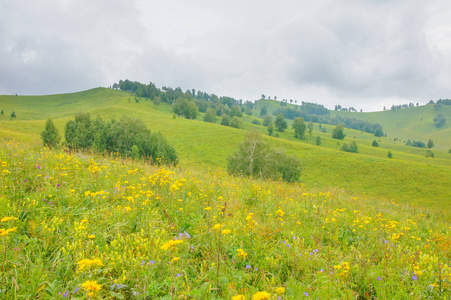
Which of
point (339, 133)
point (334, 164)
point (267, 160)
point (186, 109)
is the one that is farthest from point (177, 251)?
point (339, 133)

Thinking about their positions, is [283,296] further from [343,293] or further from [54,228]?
[54,228]

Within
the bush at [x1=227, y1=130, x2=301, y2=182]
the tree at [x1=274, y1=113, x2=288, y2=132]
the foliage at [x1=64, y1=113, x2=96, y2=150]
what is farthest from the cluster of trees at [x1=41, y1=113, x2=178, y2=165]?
the tree at [x1=274, y1=113, x2=288, y2=132]

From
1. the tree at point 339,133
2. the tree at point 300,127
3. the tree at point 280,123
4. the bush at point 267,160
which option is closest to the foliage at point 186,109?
the tree at point 280,123

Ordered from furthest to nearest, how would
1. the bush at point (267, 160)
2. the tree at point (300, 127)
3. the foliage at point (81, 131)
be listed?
1. the tree at point (300, 127)
2. the foliage at point (81, 131)
3. the bush at point (267, 160)

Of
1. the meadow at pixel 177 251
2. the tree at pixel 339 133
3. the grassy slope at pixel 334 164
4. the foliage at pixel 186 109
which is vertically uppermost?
the foliage at pixel 186 109

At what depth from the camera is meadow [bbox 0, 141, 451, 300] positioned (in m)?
2.52

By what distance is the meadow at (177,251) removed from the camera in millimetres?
2516

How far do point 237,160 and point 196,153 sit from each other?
18.8 metres

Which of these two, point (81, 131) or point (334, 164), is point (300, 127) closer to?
point (334, 164)

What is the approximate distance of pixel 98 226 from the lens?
3604 millimetres

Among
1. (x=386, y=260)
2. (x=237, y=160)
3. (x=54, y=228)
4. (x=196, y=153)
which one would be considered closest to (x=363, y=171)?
(x=237, y=160)

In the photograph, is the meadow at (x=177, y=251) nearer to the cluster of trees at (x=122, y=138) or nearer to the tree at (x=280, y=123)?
the cluster of trees at (x=122, y=138)

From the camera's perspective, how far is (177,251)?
10.4ft

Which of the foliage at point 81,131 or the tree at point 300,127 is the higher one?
the tree at point 300,127
